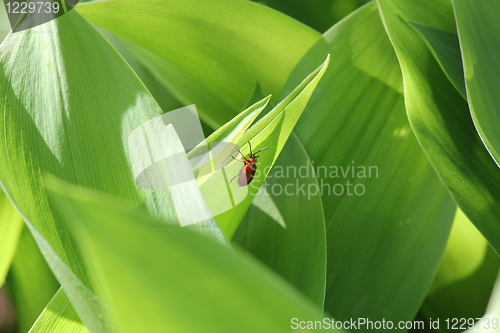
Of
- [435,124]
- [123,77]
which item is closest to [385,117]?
[435,124]

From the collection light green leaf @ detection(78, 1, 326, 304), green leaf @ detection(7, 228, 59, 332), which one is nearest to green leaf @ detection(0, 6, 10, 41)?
light green leaf @ detection(78, 1, 326, 304)

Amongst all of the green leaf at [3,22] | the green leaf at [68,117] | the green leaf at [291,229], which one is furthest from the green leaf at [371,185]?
the green leaf at [3,22]

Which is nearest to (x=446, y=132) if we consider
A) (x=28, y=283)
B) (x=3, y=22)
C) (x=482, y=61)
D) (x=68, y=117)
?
(x=482, y=61)

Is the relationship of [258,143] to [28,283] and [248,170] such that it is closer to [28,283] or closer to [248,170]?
[248,170]

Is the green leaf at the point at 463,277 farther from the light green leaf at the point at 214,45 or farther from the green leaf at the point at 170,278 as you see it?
the green leaf at the point at 170,278

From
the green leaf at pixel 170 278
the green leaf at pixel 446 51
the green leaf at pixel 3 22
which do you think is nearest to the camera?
the green leaf at pixel 170 278

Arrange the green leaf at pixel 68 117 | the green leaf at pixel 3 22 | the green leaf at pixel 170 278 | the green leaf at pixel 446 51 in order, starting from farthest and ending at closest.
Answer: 1. the green leaf at pixel 3 22
2. the green leaf at pixel 446 51
3. the green leaf at pixel 68 117
4. the green leaf at pixel 170 278
